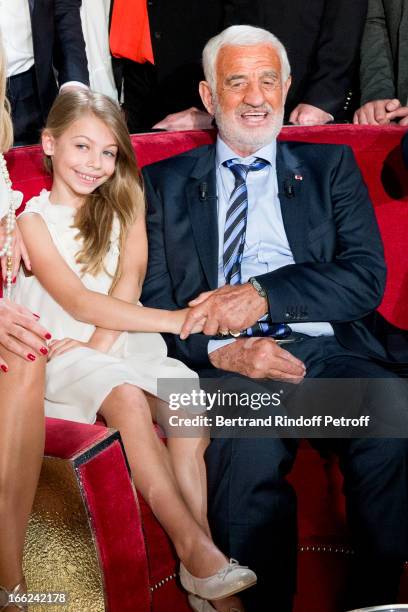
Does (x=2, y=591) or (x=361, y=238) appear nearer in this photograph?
(x=2, y=591)

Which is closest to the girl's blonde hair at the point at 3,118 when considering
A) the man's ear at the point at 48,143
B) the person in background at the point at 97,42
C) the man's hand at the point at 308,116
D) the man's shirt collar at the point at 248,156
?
the man's ear at the point at 48,143

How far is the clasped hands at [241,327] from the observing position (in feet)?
8.83

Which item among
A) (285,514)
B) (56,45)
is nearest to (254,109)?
(56,45)

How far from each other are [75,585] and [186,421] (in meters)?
0.52

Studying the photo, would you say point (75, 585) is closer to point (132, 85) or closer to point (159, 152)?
point (159, 152)

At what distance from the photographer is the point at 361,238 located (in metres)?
2.84

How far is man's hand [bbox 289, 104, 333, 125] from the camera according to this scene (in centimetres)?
338

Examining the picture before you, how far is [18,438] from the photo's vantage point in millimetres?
2197

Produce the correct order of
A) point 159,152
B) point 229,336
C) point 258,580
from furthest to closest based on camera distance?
point 159,152
point 229,336
point 258,580

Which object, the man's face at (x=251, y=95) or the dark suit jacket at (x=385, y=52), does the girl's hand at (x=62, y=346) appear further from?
the dark suit jacket at (x=385, y=52)

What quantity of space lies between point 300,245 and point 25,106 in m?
1.17

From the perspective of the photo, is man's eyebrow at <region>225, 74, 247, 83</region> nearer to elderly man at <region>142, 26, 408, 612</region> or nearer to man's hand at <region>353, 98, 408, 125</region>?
elderly man at <region>142, 26, 408, 612</region>

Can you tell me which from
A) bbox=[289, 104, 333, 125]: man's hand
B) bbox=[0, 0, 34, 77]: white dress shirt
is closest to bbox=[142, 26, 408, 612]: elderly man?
bbox=[289, 104, 333, 125]: man's hand

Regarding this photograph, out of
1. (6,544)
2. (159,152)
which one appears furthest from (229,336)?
(6,544)
